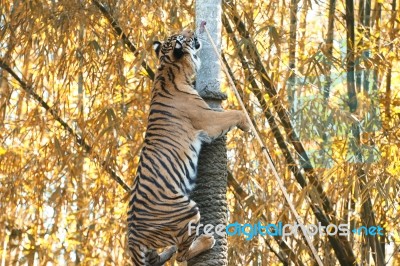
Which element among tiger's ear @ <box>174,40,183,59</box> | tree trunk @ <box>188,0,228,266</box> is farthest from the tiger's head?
tree trunk @ <box>188,0,228,266</box>

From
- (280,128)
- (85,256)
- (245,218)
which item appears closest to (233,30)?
(280,128)

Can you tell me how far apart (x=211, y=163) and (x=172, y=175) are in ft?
0.56

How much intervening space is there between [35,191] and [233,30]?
1.53m

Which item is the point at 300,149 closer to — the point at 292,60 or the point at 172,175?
the point at 292,60

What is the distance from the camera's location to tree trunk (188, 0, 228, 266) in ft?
10.7

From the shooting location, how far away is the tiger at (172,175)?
337cm

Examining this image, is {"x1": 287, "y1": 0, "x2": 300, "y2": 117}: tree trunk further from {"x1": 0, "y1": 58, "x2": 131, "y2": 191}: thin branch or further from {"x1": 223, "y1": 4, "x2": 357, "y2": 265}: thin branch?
{"x1": 0, "y1": 58, "x2": 131, "y2": 191}: thin branch

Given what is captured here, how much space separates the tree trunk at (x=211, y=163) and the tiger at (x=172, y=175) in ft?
0.12

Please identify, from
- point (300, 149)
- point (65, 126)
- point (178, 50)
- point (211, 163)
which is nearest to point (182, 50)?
point (178, 50)

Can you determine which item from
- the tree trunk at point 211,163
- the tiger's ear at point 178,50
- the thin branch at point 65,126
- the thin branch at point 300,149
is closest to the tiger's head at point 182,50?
the tiger's ear at point 178,50

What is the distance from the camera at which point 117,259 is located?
5.26 m

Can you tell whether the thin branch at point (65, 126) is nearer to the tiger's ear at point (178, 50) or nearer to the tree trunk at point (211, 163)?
the tiger's ear at point (178, 50)

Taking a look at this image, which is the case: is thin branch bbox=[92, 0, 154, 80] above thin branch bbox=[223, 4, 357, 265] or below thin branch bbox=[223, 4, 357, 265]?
above

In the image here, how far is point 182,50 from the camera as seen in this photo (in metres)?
3.65
